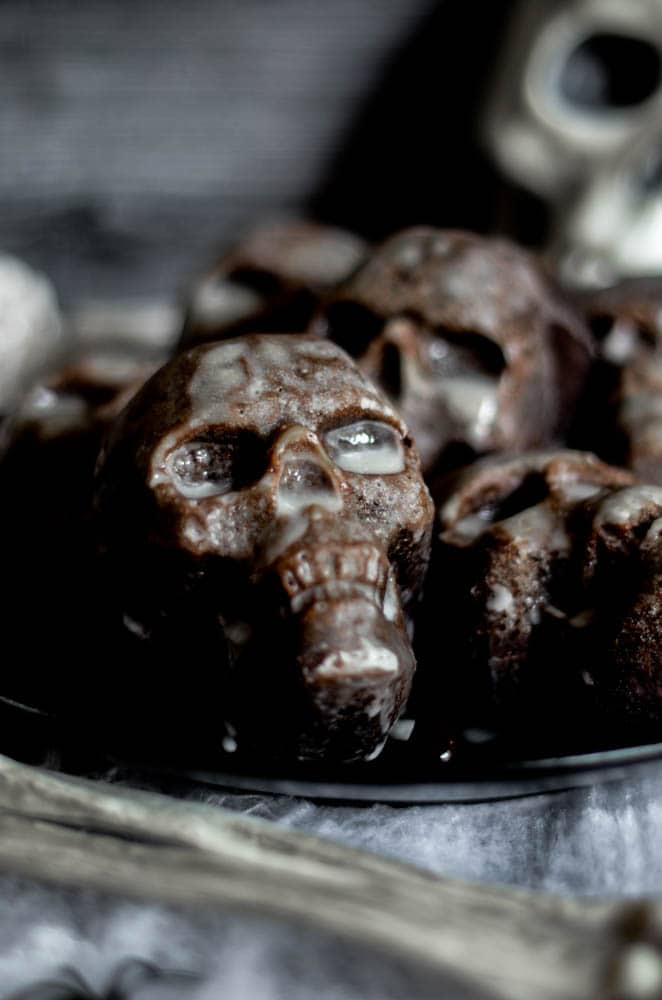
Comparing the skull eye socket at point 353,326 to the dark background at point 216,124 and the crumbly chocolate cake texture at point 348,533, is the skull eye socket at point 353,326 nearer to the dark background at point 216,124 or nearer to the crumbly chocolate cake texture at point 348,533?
the crumbly chocolate cake texture at point 348,533

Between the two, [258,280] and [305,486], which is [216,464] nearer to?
[305,486]

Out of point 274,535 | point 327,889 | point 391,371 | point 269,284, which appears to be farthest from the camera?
point 269,284

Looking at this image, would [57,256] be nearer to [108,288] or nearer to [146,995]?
[108,288]

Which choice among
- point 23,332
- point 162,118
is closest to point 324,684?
point 23,332

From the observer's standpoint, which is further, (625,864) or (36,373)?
(36,373)

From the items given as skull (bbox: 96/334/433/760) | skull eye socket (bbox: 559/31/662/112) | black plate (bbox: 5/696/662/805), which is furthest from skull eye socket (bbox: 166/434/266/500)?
skull eye socket (bbox: 559/31/662/112)

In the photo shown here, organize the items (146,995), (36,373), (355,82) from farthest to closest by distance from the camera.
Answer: (355,82) < (36,373) < (146,995)

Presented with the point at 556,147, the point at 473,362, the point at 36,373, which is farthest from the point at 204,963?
the point at 556,147
